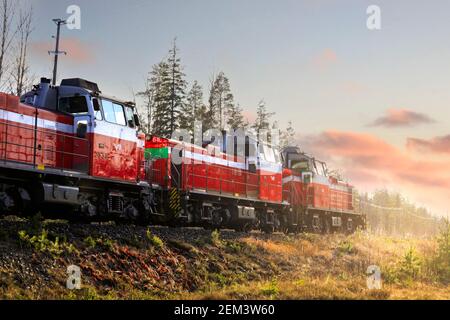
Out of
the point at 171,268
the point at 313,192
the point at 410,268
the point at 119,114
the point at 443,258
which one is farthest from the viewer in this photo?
the point at 313,192

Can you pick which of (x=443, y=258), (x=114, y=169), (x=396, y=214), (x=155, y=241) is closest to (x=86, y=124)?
(x=114, y=169)

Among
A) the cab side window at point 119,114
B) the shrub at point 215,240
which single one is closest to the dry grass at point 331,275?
the shrub at point 215,240

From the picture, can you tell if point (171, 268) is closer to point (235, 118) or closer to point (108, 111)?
point (108, 111)

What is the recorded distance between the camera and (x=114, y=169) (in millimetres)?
16719

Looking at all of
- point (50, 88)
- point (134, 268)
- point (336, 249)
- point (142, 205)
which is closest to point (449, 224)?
point (336, 249)

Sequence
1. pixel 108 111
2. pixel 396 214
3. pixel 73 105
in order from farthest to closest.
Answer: pixel 396 214
pixel 108 111
pixel 73 105

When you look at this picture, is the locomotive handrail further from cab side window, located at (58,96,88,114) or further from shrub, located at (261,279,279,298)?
shrub, located at (261,279,279,298)

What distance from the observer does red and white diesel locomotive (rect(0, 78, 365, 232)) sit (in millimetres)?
14188

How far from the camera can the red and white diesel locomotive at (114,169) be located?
14.2 metres

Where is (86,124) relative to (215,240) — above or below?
above

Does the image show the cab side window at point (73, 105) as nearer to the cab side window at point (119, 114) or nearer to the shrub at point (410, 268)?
the cab side window at point (119, 114)

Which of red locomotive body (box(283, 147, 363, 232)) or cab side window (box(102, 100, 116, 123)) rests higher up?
cab side window (box(102, 100, 116, 123))

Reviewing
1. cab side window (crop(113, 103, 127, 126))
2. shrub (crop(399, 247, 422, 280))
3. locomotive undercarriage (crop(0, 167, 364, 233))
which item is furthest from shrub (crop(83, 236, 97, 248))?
shrub (crop(399, 247, 422, 280))

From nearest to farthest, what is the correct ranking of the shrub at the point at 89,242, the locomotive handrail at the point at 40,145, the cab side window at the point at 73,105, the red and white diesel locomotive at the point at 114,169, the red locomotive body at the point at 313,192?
the shrub at the point at 89,242, the locomotive handrail at the point at 40,145, the red and white diesel locomotive at the point at 114,169, the cab side window at the point at 73,105, the red locomotive body at the point at 313,192
